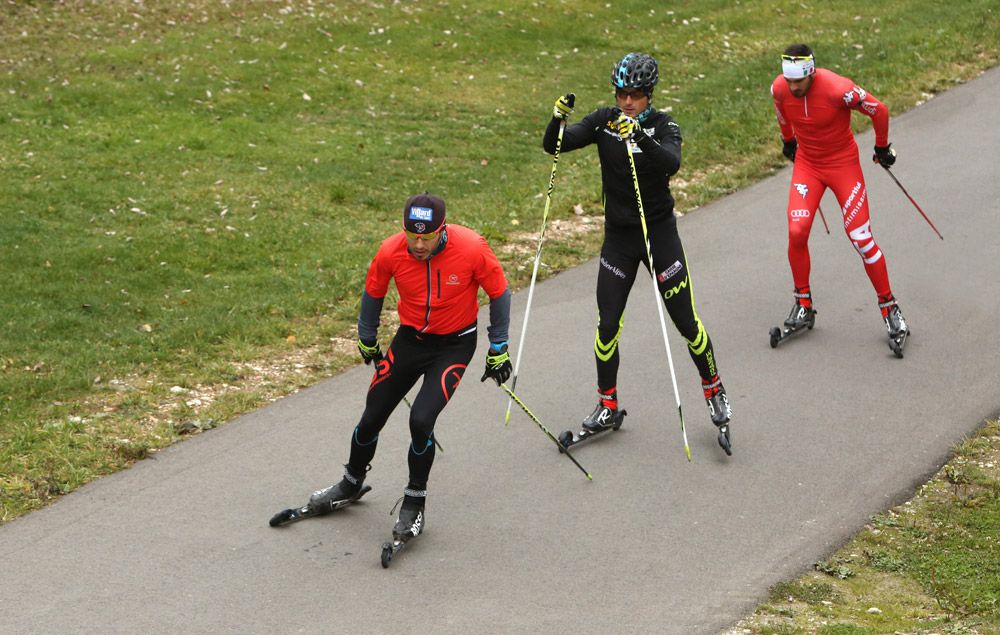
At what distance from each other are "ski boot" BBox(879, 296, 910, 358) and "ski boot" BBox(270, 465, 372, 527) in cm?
499

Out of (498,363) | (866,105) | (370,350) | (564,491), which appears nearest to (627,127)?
(498,363)

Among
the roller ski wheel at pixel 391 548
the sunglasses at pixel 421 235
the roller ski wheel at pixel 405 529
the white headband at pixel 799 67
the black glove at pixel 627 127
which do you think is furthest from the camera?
the white headband at pixel 799 67

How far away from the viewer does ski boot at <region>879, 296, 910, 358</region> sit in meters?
10.5

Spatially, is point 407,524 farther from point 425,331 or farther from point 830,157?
point 830,157

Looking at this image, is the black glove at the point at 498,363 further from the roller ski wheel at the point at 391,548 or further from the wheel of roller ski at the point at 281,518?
the wheel of roller ski at the point at 281,518

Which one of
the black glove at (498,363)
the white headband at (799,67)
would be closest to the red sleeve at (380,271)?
the black glove at (498,363)

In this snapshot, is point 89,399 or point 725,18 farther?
point 725,18

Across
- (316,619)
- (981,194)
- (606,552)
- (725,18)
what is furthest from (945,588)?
(725,18)

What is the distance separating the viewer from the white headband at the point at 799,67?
1024 cm

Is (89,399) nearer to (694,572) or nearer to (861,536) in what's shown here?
(694,572)

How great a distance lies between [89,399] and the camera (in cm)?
978

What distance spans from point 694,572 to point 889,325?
4276mm

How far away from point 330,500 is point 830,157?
5468 mm

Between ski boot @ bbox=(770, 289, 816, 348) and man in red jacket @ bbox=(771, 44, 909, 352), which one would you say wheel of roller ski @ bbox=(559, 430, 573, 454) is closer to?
ski boot @ bbox=(770, 289, 816, 348)
